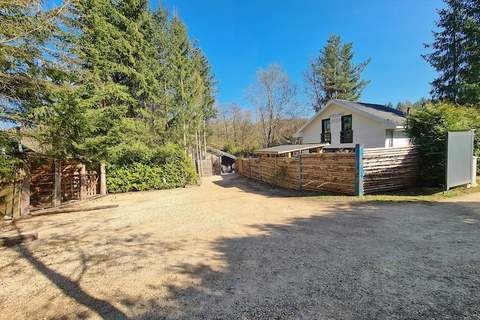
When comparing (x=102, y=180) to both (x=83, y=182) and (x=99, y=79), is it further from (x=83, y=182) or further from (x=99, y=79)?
(x=99, y=79)

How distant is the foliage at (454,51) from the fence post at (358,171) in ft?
43.6

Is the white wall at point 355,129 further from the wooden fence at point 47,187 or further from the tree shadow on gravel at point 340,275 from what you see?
the wooden fence at point 47,187

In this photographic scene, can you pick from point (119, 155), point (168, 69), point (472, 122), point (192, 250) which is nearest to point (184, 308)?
point (192, 250)

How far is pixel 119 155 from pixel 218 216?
8.27m

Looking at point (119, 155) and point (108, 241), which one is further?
point (119, 155)

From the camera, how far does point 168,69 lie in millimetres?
17203

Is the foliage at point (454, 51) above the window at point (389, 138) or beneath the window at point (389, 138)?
above

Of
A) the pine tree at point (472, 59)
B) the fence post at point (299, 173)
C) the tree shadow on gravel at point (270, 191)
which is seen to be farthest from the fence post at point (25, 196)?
the pine tree at point (472, 59)

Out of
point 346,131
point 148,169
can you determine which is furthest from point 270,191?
point 346,131

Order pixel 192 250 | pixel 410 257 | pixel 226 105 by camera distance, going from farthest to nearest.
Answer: pixel 226 105 → pixel 192 250 → pixel 410 257

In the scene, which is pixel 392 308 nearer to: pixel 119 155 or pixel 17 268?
pixel 17 268

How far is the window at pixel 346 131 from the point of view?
16869 millimetres

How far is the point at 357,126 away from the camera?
53.1 ft

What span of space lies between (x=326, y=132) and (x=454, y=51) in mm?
12267
